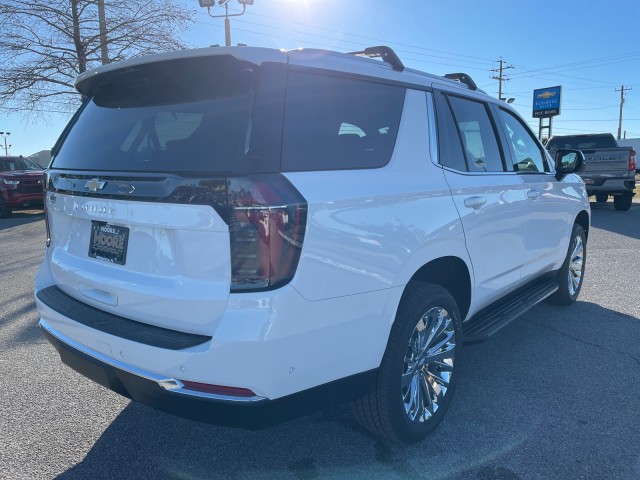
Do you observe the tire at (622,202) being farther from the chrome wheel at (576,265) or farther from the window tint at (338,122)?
the window tint at (338,122)

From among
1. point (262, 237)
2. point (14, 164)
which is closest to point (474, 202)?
point (262, 237)

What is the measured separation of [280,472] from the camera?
2.54 meters

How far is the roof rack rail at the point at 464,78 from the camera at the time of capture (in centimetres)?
368

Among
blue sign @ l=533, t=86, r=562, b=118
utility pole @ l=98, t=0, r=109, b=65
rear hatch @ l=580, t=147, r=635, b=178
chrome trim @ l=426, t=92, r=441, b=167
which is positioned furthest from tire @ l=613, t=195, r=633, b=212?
blue sign @ l=533, t=86, r=562, b=118

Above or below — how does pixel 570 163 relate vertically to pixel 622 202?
above

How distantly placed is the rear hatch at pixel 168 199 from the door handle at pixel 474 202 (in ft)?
4.66

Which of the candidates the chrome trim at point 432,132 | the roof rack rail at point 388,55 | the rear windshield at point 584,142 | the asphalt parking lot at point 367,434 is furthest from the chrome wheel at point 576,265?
the rear windshield at point 584,142

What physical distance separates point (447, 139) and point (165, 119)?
1628 millimetres

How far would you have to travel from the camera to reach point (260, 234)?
6.35ft

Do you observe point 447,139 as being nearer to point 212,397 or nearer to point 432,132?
point 432,132

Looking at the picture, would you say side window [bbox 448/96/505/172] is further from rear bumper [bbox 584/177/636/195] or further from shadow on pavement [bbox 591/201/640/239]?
rear bumper [bbox 584/177/636/195]

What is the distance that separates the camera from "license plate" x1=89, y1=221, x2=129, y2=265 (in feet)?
7.41

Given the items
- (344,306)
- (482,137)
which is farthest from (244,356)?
(482,137)

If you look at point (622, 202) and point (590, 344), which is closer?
point (590, 344)
